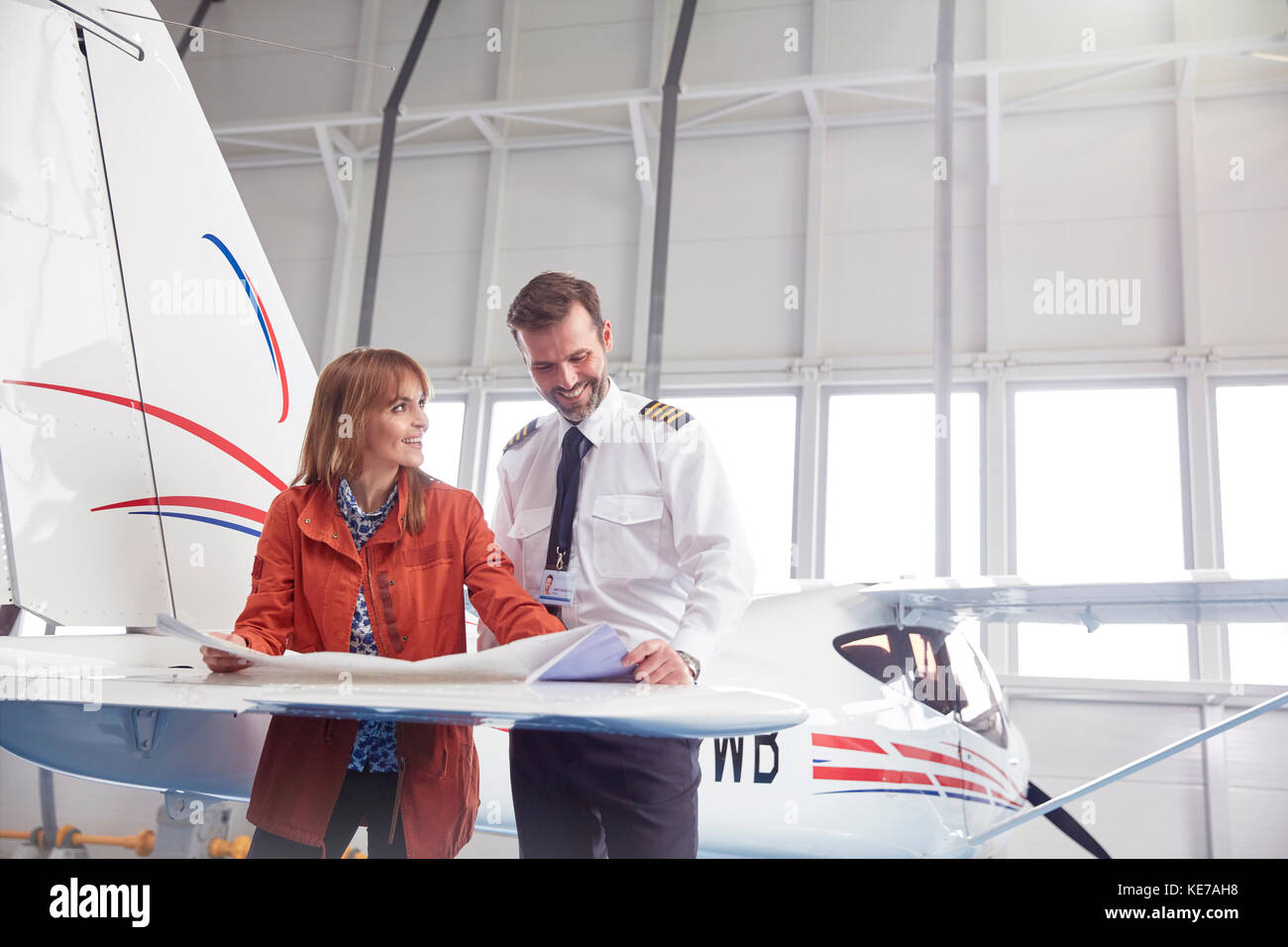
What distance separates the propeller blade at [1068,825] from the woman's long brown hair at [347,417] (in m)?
3.53

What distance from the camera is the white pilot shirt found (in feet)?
6.05

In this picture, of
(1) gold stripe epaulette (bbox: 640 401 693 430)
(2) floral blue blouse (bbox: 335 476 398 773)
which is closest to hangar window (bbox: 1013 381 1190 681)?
(1) gold stripe epaulette (bbox: 640 401 693 430)

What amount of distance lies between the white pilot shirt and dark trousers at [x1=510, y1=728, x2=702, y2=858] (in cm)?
24

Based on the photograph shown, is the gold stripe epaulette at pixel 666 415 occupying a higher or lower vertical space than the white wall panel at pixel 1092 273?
lower

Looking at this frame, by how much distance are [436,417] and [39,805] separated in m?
4.58

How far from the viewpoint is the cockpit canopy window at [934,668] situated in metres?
3.28

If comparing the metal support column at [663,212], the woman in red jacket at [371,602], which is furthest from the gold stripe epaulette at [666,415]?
the metal support column at [663,212]

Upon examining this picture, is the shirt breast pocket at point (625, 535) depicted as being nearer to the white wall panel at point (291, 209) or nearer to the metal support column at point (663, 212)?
the metal support column at point (663, 212)

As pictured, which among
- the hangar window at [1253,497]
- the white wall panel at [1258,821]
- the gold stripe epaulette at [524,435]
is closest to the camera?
the gold stripe epaulette at [524,435]

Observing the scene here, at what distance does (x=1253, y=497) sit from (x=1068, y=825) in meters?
4.44

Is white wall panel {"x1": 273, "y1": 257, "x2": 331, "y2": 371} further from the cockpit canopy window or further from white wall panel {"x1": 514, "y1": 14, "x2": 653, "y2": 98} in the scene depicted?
the cockpit canopy window

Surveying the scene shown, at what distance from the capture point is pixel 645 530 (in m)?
1.95
